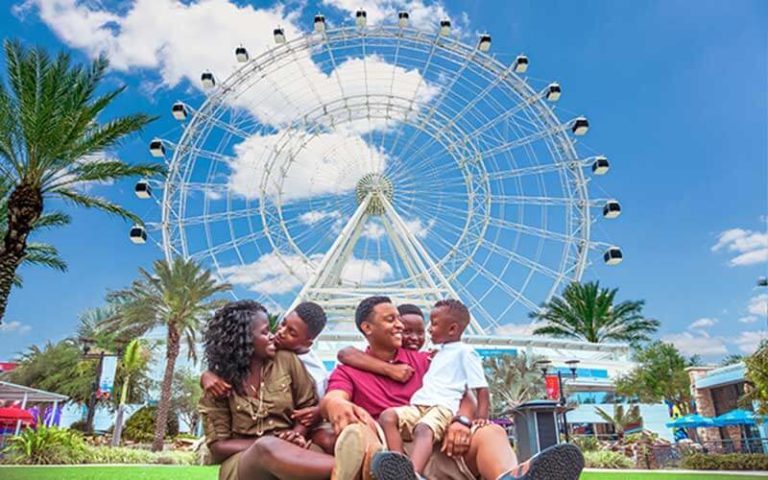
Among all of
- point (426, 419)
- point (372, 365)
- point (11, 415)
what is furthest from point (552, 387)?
point (11, 415)

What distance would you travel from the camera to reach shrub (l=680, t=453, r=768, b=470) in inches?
629

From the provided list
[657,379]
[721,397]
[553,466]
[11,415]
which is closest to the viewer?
[553,466]

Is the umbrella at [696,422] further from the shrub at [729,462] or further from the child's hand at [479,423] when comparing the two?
the child's hand at [479,423]

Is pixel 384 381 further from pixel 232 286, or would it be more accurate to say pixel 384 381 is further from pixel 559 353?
pixel 559 353

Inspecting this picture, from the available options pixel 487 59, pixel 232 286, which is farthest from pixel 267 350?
pixel 487 59

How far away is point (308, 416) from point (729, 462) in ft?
57.4

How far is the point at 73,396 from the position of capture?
30.2 meters

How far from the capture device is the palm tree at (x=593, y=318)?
1188 inches

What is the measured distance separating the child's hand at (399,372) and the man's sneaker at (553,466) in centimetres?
62

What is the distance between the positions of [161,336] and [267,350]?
1123 inches

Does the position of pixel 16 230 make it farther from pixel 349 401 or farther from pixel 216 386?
pixel 349 401

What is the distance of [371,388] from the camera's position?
243 cm

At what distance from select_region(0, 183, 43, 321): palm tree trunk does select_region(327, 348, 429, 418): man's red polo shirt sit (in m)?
10.2

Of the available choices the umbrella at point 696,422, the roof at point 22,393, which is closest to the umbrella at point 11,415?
the roof at point 22,393
